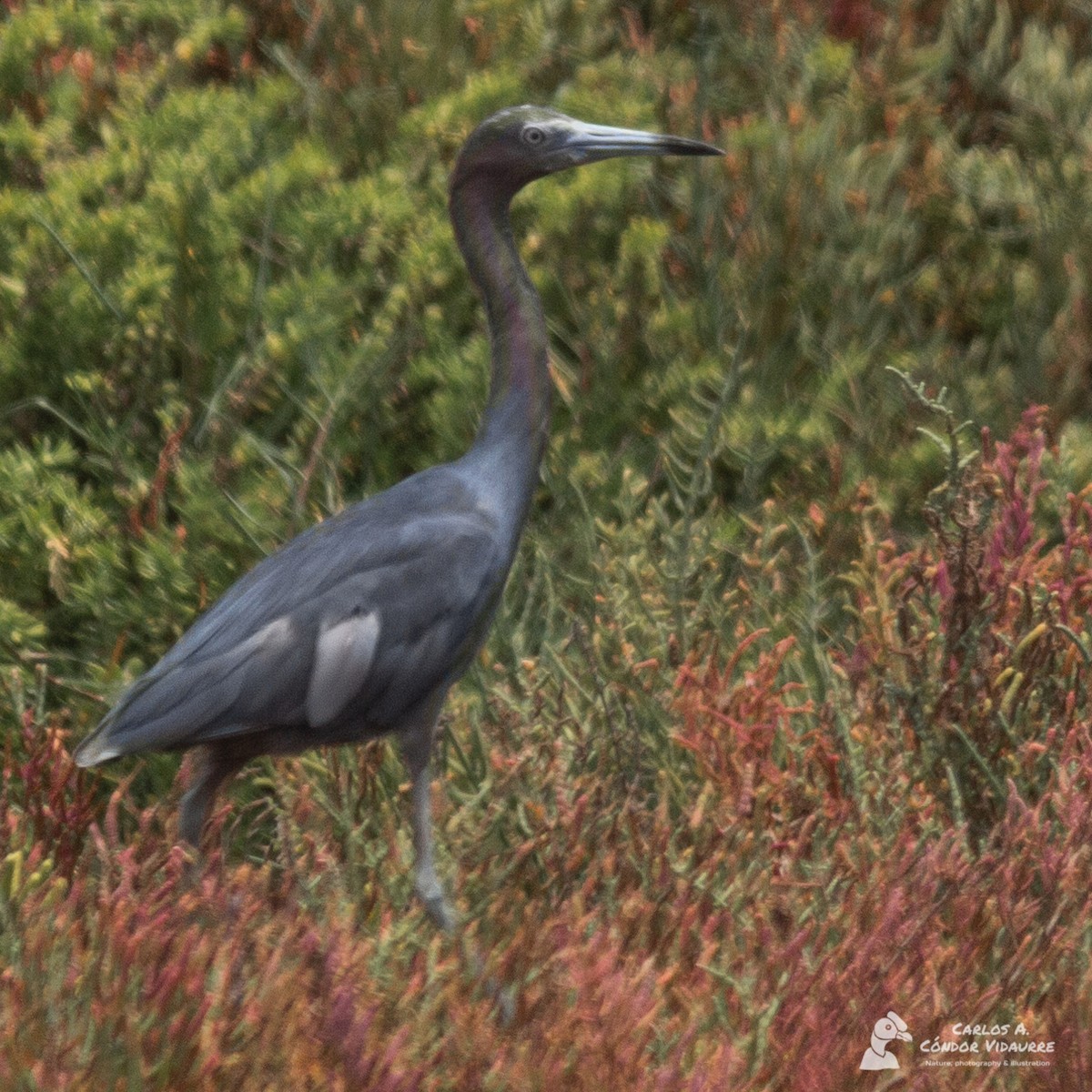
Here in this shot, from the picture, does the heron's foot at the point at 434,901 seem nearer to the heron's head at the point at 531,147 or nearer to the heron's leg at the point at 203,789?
the heron's leg at the point at 203,789

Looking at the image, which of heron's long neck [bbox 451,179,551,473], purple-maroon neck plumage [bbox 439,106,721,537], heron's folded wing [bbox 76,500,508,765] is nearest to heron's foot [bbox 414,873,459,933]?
heron's folded wing [bbox 76,500,508,765]

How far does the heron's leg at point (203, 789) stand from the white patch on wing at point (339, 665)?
0.75ft

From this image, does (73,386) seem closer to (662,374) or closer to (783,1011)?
(662,374)

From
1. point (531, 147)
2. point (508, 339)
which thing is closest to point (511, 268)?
point (508, 339)

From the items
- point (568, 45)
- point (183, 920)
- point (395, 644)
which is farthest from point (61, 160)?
point (183, 920)

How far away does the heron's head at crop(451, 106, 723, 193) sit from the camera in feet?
12.4

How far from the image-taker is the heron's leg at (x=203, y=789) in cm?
363

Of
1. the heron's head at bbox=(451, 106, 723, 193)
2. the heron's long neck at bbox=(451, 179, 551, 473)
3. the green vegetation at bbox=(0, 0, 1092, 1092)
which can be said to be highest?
the heron's head at bbox=(451, 106, 723, 193)

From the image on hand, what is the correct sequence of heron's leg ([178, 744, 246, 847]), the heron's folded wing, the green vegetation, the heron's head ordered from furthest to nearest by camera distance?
the heron's head → heron's leg ([178, 744, 246, 847]) → the heron's folded wing → the green vegetation

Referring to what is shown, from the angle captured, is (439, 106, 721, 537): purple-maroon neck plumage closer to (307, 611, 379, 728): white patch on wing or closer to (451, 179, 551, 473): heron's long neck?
(451, 179, 551, 473): heron's long neck

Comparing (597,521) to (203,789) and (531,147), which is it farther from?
(203,789)

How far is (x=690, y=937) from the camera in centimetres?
352

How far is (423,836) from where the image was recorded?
11.6ft

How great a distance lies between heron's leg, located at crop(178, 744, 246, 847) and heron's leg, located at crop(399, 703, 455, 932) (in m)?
0.32
